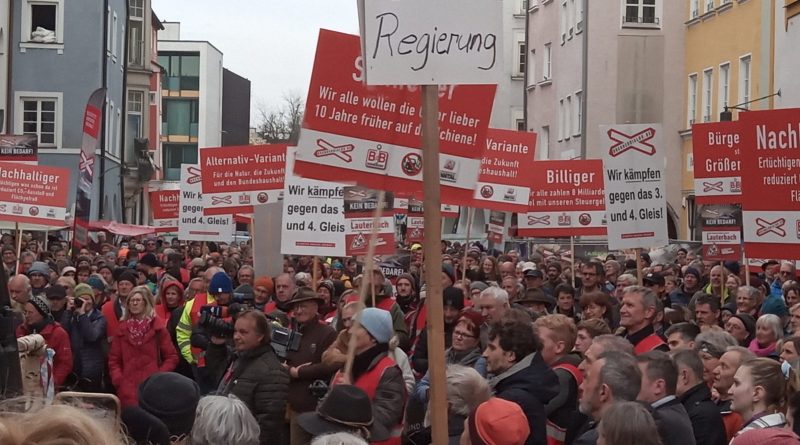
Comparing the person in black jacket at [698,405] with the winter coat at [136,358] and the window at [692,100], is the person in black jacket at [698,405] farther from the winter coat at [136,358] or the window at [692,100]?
the window at [692,100]

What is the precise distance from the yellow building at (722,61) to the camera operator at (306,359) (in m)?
22.4

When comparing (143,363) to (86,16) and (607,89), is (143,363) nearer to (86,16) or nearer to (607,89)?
(607,89)

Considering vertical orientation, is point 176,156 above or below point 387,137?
above

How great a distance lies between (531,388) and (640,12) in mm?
41671

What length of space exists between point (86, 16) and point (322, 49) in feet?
149

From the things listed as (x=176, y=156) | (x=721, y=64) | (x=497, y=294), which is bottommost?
(x=497, y=294)

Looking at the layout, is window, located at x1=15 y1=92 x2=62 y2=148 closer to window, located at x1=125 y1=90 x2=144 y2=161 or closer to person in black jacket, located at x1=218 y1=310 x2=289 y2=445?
window, located at x1=125 y1=90 x2=144 y2=161

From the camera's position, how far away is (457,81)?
6.30 metres

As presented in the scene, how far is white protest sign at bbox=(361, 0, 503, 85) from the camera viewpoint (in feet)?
20.6

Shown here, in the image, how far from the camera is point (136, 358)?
12.2 m

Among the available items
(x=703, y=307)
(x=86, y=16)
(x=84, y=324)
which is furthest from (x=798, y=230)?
(x=86, y=16)

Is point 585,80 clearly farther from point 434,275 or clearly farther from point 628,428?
point 628,428

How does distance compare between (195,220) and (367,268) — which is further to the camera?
(195,220)

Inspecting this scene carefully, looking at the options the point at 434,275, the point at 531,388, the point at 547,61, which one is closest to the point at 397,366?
the point at 531,388
